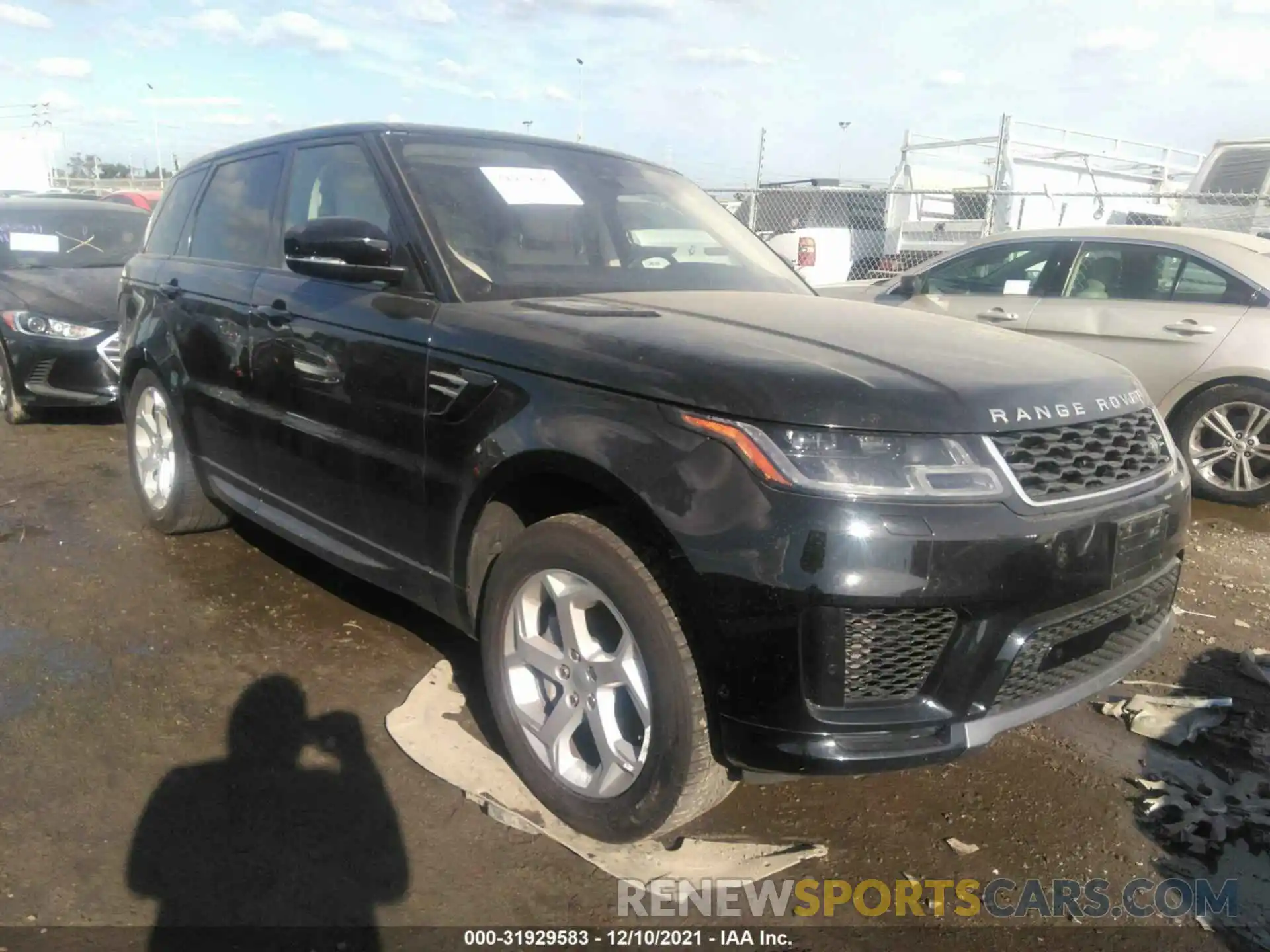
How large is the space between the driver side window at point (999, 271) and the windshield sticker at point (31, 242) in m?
6.51

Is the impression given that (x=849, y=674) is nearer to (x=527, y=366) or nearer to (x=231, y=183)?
(x=527, y=366)

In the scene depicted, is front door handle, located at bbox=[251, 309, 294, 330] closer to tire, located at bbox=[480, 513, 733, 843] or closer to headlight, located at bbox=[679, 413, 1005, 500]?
tire, located at bbox=[480, 513, 733, 843]

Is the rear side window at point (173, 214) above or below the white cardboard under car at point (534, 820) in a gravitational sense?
above

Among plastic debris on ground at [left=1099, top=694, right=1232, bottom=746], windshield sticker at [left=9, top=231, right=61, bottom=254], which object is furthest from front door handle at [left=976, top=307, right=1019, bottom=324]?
windshield sticker at [left=9, top=231, right=61, bottom=254]

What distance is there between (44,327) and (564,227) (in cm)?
510

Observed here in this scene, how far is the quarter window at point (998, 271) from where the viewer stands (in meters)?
6.47

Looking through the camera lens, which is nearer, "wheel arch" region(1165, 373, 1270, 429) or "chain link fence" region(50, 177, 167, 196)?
"wheel arch" region(1165, 373, 1270, 429)

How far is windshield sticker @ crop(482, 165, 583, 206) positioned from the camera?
10.5 feet

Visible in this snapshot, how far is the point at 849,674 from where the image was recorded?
6.84 ft

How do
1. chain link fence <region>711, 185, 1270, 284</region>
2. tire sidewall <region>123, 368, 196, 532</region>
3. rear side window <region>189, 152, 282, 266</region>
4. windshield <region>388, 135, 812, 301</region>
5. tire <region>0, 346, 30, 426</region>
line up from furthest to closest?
1. chain link fence <region>711, 185, 1270, 284</region>
2. tire <region>0, 346, 30, 426</region>
3. tire sidewall <region>123, 368, 196, 532</region>
4. rear side window <region>189, 152, 282, 266</region>
5. windshield <region>388, 135, 812, 301</region>

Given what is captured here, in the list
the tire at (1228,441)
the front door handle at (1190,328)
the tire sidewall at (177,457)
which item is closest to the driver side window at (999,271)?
the front door handle at (1190,328)

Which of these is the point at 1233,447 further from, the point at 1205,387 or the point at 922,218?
the point at 922,218

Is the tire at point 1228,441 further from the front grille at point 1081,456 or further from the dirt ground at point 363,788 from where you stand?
the front grille at point 1081,456

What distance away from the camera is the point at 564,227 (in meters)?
3.26
